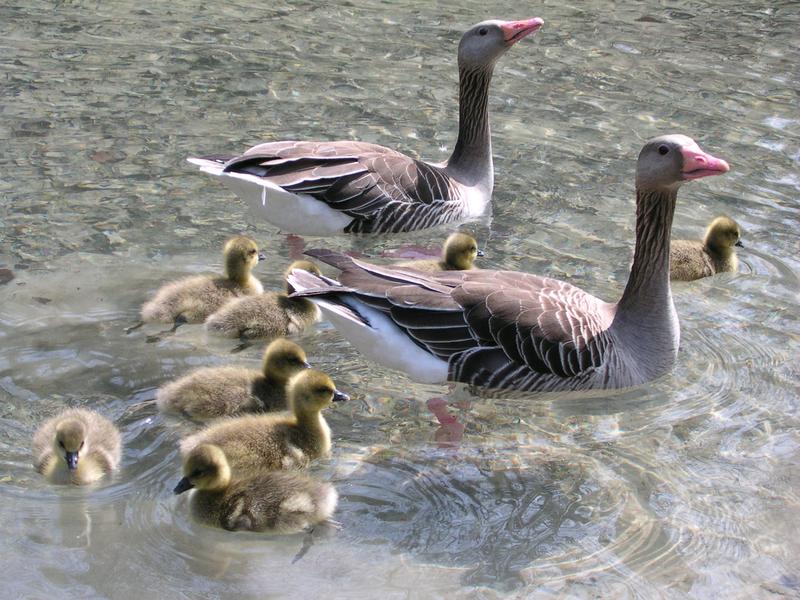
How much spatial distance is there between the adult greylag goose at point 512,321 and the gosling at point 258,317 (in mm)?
480

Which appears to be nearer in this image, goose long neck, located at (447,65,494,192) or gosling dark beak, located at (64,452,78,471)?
gosling dark beak, located at (64,452,78,471)

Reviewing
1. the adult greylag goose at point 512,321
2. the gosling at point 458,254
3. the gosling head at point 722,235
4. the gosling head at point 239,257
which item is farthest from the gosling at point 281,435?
the gosling head at point 722,235

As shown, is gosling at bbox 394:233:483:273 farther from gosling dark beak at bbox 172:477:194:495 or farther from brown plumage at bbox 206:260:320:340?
gosling dark beak at bbox 172:477:194:495

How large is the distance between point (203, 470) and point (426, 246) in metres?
4.04

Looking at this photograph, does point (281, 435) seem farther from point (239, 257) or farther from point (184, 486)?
point (239, 257)

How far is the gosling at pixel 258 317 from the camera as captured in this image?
6.45 metres

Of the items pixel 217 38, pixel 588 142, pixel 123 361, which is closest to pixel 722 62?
pixel 588 142

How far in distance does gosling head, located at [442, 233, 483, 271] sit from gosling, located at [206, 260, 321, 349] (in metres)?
1.03

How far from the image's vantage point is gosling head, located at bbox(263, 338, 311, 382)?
565cm

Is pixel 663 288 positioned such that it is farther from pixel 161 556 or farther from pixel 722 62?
pixel 722 62

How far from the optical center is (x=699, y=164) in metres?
5.99

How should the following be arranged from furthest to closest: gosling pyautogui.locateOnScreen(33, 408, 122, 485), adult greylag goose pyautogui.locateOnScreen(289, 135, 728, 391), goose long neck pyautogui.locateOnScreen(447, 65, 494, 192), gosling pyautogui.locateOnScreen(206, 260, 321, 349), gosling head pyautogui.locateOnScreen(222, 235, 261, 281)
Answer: goose long neck pyautogui.locateOnScreen(447, 65, 494, 192) → gosling head pyautogui.locateOnScreen(222, 235, 261, 281) → gosling pyautogui.locateOnScreen(206, 260, 321, 349) → adult greylag goose pyautogui.locateOnScreen(289, 135, 728, 391) → gosling pyautogui.locateOnScreen(33, 408, 122, 485)

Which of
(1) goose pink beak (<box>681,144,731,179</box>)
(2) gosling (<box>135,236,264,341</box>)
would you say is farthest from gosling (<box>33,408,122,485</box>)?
(1) goose pink beak (<box>681,144,731,179</box>)

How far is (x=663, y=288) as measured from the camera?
6344 mm
